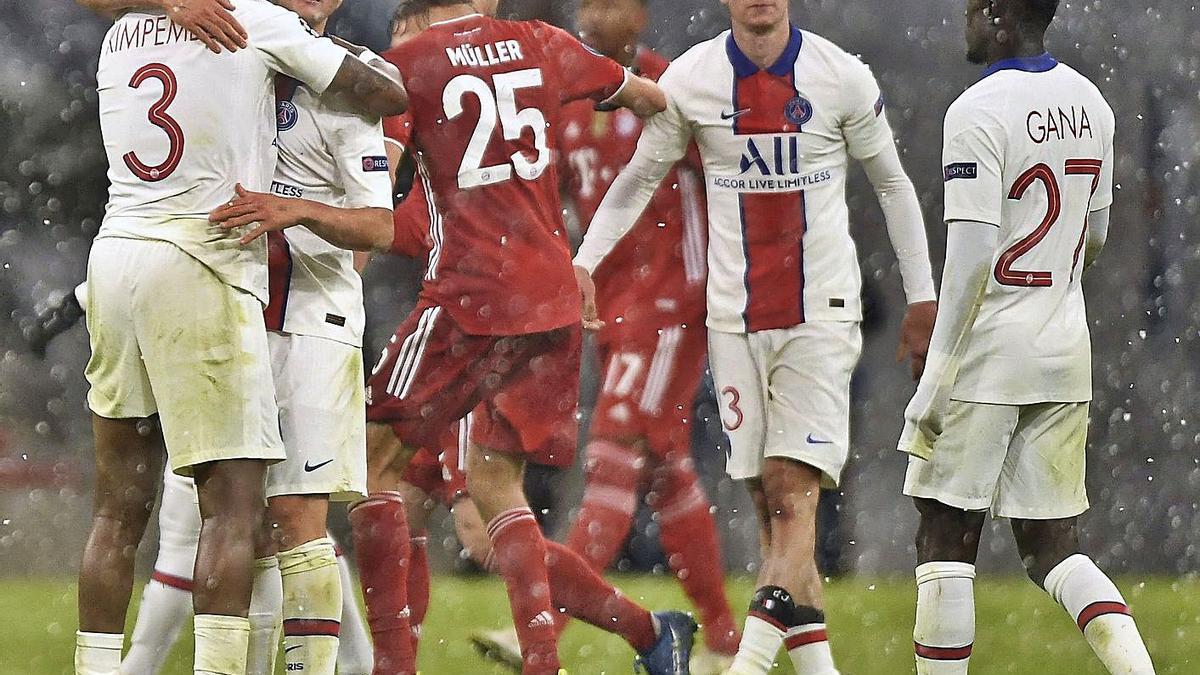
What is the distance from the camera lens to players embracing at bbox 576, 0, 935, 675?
140 inches

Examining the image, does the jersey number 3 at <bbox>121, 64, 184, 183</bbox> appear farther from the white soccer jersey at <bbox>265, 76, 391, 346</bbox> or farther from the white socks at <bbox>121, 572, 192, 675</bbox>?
the white socks at <bbox>121, 572, 192, 675</bbox>

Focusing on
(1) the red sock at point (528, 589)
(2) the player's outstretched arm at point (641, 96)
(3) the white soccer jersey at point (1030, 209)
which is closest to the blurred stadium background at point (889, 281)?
(2) the player's outstretched arm at point (641, 96)

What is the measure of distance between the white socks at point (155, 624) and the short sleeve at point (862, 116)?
1.66 meters

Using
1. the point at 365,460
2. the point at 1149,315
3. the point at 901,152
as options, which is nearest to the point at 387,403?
the point at 365,460

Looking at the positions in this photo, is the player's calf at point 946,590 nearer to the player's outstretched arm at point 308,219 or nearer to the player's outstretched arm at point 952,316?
the player's outstretched arm at point 952,316


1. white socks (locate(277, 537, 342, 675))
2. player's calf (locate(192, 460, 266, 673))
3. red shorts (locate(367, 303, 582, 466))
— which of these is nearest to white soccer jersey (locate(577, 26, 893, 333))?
red shorts (locate(367, 303, 582, 466))

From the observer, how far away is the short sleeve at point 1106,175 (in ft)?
10.9

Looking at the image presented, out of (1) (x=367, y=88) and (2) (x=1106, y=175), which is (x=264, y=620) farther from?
(2) (x=1106, y=175)

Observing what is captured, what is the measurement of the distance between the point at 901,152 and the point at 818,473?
1.26 metres

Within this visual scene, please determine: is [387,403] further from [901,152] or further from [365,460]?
[901,152]

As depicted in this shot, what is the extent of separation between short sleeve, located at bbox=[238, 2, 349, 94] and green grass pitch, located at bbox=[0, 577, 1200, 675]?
63.6 inches

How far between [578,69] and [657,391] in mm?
831

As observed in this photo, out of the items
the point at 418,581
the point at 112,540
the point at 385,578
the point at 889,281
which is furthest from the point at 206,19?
the point at 889,281

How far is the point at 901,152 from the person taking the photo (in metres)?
4.50
